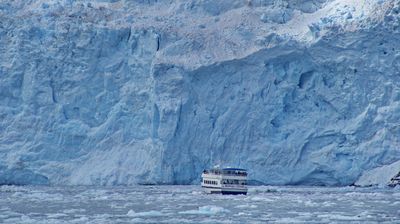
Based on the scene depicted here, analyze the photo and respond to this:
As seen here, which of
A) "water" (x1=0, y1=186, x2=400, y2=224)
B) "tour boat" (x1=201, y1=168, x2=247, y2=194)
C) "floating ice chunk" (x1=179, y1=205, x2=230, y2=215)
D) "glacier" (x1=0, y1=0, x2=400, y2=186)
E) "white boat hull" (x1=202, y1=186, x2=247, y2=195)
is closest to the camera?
"water" (x1=0, y1=186, x2=400, y2=224)

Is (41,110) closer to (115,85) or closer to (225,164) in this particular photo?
(115,85)

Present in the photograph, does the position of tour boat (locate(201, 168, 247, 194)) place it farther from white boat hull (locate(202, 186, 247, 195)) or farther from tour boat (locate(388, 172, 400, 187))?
tour boat (locate(388, 172, 400, 187))

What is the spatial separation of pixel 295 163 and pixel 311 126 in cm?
119

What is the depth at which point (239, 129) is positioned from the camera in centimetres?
3048

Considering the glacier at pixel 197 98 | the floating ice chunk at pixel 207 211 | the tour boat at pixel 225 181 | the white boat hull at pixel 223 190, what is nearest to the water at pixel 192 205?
the floating ice chunk at pixel 207 211

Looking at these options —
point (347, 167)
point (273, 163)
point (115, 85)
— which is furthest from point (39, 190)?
point (347, 167)

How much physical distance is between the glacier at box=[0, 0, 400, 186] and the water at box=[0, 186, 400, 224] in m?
1.06

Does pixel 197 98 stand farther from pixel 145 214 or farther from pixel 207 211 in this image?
pixel 145 214

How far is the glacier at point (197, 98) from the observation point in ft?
98.5

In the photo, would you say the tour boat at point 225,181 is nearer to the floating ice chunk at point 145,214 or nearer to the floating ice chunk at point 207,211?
Result: the floating ice chunk at point 207,211

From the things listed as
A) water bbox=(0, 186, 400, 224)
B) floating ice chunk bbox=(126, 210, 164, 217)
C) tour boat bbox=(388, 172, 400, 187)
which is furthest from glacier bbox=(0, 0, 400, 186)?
floating ice chunk bbox=(126, 210, 164, 217)

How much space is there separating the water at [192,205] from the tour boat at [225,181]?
459mm

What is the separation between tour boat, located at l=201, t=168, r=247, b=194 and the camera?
27562mm

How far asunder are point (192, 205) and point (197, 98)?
336 inches
